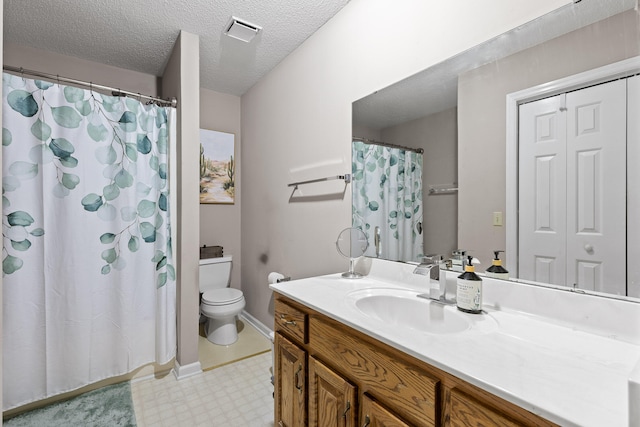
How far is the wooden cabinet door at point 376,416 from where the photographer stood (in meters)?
0.79

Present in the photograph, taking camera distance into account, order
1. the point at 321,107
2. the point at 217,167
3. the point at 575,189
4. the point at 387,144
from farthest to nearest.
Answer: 1. the point at 217,167
2. the point at 321,107
3. the point at 387,144
4. the point at 575,189

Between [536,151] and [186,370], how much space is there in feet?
7.63

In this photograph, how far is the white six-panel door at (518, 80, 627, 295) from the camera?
0.81 metres

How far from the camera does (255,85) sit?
278 centimetres

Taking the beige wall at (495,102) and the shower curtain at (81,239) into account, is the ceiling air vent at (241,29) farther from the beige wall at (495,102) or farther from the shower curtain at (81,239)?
the beige wall at (495,102)

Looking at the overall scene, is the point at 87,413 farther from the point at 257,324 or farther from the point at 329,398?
the point at 329,398

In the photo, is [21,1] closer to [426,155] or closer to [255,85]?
[255,85]

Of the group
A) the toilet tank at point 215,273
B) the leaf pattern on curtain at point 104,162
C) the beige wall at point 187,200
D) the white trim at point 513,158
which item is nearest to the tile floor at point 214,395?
the beige wall at point 187,200

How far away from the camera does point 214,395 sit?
1.82 meters

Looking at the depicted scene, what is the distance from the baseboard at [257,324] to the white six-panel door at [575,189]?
209 centimetres

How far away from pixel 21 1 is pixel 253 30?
1.32 metres

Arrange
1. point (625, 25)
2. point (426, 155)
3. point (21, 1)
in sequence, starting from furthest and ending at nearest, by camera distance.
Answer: point (21, 1), point (426, 155), point (625, 25)

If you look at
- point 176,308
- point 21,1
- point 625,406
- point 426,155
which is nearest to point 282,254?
point 176,308

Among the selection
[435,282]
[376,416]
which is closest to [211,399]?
[376,416]
